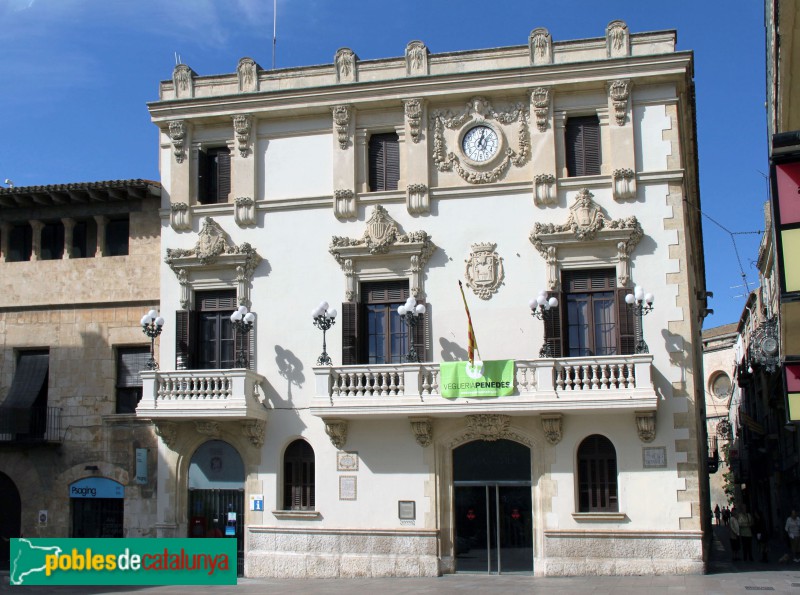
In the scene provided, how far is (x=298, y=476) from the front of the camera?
2712 centimetres

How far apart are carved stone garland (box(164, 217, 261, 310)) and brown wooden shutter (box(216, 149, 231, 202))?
0.99 meters

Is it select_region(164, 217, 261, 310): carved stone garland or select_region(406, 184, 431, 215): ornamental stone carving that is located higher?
select_region(406, 184, 431, 215): ornamental stone carving

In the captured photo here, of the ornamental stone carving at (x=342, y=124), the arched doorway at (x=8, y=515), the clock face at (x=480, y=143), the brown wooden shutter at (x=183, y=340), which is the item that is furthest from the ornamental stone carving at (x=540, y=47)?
the arched doorway at (x=8, y=515)

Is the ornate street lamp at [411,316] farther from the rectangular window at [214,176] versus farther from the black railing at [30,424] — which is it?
the black railing at [30,424]

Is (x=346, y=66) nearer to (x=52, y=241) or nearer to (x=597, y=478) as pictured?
(x=52, y=241)

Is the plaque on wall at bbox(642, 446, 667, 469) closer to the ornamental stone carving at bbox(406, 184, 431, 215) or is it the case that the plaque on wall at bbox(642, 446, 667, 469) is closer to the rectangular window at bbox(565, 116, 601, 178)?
the rectangular window at bbox(565, 116, 601, 178)

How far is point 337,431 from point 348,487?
1.54 meters

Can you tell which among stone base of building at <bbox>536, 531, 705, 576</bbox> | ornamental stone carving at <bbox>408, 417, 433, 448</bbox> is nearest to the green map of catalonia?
ornamental stone carving at <bbox>408, 417, 433, 448</bbox>

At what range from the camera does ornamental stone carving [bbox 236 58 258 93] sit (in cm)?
2856

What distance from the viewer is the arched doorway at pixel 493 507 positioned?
25.4 m

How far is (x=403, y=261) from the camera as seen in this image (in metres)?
27.0

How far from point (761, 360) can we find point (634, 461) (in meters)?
14.5

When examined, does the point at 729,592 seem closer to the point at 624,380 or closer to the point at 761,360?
the point at 624,380

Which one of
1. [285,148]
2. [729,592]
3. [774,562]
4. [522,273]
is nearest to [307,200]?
[285,148]
